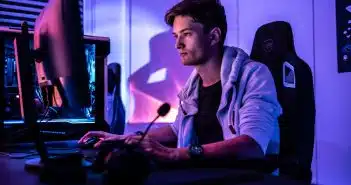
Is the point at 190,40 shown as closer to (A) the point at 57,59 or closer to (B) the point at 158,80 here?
(A) the point at 57,59

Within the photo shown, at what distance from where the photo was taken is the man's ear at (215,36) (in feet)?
6.17

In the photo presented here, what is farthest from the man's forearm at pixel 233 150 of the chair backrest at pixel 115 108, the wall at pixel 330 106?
the chair backrest at pixel 115 108

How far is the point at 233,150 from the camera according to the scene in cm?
131

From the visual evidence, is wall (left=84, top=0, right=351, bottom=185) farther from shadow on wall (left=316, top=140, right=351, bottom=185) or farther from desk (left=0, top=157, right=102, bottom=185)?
desk (left=0, top=157, right=102, bottom=185)

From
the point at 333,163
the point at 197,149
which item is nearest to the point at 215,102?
the point at 197,149

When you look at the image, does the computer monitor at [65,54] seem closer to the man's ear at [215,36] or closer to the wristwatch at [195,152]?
the wristwatch at [195,152]

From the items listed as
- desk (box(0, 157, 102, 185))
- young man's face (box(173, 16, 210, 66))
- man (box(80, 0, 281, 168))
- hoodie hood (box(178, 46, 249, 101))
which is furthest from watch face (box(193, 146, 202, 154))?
young man's face (box(173, 16, 210, 66))

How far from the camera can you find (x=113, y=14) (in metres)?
3.09

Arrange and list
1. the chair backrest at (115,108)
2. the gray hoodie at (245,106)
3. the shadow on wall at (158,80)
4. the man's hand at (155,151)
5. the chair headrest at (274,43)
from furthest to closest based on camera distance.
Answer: the shadow on wall at (158,80) < the chair backrest at (115,108) < the chair headrest at (274,43) < the gray hoodie at (245,106) < the man's hand at (155,151)

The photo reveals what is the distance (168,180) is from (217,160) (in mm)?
408

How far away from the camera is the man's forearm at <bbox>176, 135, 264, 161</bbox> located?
1.27 metres

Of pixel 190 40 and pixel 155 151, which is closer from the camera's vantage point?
pixel 155 151

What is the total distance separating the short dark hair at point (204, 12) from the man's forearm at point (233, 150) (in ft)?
2.25

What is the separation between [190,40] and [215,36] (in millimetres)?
132
